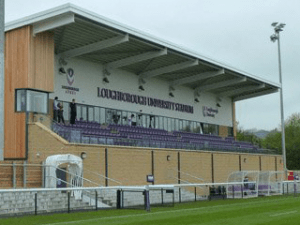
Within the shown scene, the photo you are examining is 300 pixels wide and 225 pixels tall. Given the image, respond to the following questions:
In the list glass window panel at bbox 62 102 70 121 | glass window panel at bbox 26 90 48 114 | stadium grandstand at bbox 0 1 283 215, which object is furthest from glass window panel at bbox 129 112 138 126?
glass window panel at bbox 26 90 48 114

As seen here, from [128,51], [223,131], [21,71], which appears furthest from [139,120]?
[223,131]

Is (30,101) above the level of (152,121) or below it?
above

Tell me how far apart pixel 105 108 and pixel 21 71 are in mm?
9320

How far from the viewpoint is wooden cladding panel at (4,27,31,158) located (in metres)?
29.5

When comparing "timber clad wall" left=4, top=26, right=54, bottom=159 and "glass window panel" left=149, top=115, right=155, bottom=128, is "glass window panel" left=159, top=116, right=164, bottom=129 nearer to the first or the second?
"glass window panel" left=149, top=115, right=155, bottom=128

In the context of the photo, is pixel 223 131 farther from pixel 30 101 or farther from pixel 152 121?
pixel 30 101

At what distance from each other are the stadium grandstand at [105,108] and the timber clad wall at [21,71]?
0.06 meters

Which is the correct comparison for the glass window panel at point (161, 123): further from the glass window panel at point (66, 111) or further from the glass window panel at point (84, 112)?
the glass window panel at point (66, 111)

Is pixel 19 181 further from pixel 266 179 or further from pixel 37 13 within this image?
pixel 266 179

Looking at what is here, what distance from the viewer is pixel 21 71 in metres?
29.9

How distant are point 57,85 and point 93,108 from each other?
13.4 feet

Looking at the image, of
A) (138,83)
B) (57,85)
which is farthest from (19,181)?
(138,83)

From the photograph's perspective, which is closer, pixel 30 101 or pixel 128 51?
pixel 30 101

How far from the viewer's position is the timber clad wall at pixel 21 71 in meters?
29.6
